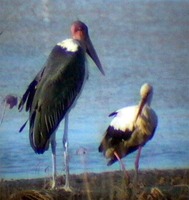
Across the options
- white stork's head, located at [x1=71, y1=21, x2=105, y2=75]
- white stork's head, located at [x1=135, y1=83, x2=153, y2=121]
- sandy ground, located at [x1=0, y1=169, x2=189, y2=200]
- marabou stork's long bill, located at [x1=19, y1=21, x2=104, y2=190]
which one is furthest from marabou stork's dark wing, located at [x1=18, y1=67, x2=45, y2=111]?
white stork's head, located at [x1=135, y1=83, x2=153, y2=121]

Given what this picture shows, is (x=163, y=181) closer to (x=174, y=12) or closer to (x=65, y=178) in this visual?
(x=65, y=178)

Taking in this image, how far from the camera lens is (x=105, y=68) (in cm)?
453

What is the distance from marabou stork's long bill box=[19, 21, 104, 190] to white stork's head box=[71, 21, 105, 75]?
1 cm

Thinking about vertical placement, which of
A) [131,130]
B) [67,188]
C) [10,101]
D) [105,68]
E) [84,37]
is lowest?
[67,188]

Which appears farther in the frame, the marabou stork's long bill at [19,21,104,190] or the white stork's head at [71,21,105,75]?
the white stork's head at [71,21,105,75]

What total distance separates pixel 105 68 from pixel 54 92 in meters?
0.26

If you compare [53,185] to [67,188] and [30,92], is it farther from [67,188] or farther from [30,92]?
[30,92]

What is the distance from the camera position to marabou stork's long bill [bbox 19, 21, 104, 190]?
173 inches

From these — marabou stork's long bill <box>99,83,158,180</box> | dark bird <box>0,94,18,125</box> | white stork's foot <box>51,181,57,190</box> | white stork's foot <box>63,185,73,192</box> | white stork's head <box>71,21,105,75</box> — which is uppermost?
white stork's head <box>71,21,105,75</box>

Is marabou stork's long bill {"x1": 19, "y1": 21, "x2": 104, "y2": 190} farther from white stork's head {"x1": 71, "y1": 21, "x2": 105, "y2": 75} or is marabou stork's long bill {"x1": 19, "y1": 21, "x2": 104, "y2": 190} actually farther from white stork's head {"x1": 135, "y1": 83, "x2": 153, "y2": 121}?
white stork's head {"x1": 135, "y1": 83, "x2": 153, "y2": 121}

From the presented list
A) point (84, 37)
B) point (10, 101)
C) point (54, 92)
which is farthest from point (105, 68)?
point (10, 101)

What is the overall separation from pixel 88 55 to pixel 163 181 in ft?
2.06

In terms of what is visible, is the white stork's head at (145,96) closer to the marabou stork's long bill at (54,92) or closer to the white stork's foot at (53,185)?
the marabou stork's long bill at (54,92)

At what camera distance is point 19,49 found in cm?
452
